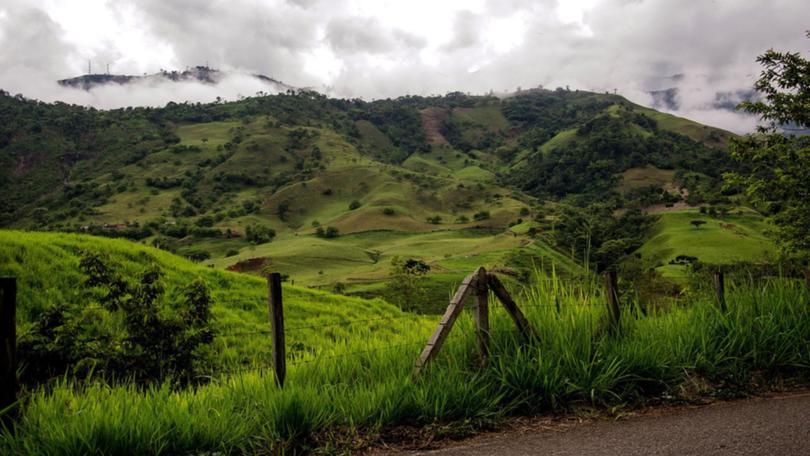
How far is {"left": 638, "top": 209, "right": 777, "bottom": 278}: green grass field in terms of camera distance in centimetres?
9162

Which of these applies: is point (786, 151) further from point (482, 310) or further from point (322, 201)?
point (322, 201)

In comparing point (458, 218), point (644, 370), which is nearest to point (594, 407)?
point (644, 370)

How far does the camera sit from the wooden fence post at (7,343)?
4941 millimetres

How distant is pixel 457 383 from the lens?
6156 millimetres

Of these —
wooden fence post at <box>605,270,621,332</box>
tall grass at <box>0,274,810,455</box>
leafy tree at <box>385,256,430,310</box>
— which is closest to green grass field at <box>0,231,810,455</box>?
tall grass at <box>0,274,810,455</box>

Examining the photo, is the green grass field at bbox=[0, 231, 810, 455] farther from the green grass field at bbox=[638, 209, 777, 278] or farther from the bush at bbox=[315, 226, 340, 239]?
the bush at bbox=[315, 226, 340, 239]

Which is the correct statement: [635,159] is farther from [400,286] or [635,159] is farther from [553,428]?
[553,428]

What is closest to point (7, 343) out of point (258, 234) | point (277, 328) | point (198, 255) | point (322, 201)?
point (277, 328)

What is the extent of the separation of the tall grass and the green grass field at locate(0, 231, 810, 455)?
17 mm

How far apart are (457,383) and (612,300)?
2615 mm

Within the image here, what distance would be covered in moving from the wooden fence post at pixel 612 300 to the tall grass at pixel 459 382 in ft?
0.40

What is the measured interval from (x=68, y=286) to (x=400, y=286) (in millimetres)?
37693

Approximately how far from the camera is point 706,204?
132 m

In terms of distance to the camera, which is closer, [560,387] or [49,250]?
[560,387]
